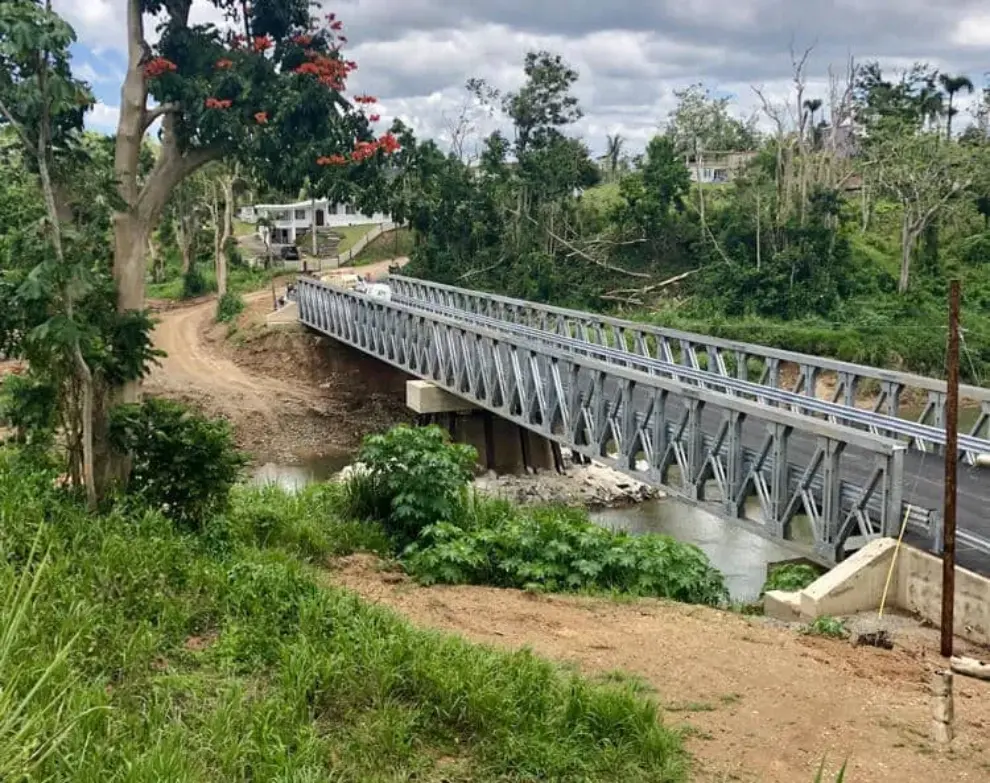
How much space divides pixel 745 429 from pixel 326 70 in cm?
745

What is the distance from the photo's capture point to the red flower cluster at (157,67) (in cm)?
894

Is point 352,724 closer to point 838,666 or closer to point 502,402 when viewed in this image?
point 838,666

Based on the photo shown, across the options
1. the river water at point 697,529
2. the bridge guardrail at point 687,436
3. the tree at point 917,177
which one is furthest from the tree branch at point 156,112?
the tree at point 917,177

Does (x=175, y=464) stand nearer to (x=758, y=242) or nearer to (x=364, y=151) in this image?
(x=364, y=151)

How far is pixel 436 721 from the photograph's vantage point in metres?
5.16

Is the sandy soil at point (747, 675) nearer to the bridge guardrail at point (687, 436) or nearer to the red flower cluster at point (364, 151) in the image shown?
the bridge guardrail at point (687, 436)

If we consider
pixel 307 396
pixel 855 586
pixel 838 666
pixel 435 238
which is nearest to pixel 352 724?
pixel 838 666

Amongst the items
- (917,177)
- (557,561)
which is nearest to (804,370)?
(557,561)

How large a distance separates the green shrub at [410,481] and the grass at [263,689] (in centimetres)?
317

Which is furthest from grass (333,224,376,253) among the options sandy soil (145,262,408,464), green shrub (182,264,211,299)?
sandy soil (145,262,408,464)

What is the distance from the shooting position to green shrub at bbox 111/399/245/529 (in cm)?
824

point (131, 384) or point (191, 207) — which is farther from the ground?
point (191, 207)

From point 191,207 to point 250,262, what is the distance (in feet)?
18.0

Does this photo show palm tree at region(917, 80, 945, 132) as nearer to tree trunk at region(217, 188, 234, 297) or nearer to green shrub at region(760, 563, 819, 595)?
tree trunk at region(217, 188, 234, 297)
